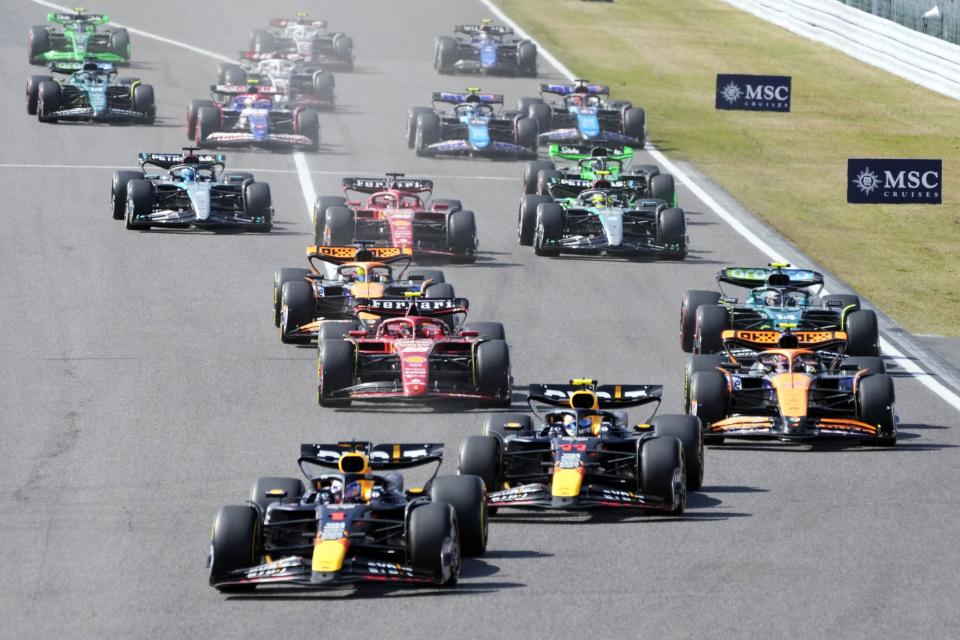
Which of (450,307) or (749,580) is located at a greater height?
(450,307)

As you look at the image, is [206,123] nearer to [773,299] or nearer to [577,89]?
[577,89]

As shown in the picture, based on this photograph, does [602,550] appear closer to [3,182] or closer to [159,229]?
[159,229]

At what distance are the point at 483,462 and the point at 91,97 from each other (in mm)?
31205

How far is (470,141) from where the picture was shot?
4575cm

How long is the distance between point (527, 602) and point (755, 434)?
6282 mm

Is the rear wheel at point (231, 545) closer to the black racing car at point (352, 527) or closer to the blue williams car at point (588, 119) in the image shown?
the black racing car at point (352, 527)

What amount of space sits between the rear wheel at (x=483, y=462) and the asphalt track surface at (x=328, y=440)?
20.1 inches

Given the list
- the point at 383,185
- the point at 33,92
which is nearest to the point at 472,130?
the point at 383,185

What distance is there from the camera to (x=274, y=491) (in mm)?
17953

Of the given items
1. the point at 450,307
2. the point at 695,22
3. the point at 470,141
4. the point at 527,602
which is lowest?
the point at 527,602

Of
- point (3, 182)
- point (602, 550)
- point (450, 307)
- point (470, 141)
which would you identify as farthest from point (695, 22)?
point (602, 550)

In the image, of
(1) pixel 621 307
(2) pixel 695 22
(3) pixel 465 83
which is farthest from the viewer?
(2) pixel 695 22

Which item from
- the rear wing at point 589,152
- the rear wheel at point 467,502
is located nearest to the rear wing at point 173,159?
the rear wing at point 589,152

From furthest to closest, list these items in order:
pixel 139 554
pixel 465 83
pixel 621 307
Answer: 1. pixel 465 83
2. pixel 621 307
3. pixel 139 554
